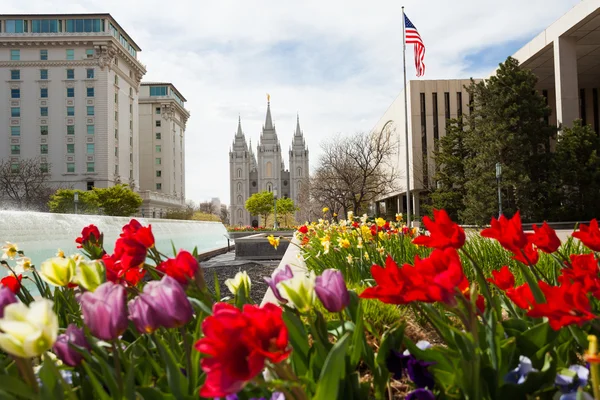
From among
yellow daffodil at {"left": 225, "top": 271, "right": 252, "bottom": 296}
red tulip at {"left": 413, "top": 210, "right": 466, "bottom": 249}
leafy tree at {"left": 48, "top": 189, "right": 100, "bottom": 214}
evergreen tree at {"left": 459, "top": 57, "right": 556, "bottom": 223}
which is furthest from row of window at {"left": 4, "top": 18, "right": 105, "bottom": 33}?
red tulip at {"left": 413, "top": 210, "right": 466, "bottom": 249}

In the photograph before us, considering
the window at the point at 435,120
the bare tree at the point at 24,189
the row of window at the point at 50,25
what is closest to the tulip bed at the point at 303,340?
the window at the point at 435,120

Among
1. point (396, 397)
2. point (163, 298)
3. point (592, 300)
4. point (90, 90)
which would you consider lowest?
point (396, 397)

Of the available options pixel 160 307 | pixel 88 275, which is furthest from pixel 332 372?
pixel 88 275

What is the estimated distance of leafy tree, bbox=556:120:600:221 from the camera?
2108 cm

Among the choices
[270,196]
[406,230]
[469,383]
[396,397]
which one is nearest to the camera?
[469,383]

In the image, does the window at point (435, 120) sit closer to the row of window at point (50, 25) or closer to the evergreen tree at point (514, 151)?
the evergreen tree at point (514, 151)

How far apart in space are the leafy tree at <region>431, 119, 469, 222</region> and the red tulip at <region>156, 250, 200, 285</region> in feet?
85.3

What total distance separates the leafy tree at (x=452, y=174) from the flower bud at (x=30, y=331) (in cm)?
2667

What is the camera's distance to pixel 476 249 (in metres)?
5.33

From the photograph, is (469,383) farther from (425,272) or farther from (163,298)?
(163,298)

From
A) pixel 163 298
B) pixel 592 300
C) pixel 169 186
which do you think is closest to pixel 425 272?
pixel 163 298

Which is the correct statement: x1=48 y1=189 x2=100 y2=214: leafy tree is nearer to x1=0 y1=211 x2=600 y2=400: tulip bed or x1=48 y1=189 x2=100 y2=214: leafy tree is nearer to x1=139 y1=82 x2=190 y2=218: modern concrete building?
x1=139 y1=82 x2=190 y2=218: modern concrete building

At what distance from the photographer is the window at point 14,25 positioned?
57.9 m

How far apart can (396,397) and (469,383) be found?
711mm
